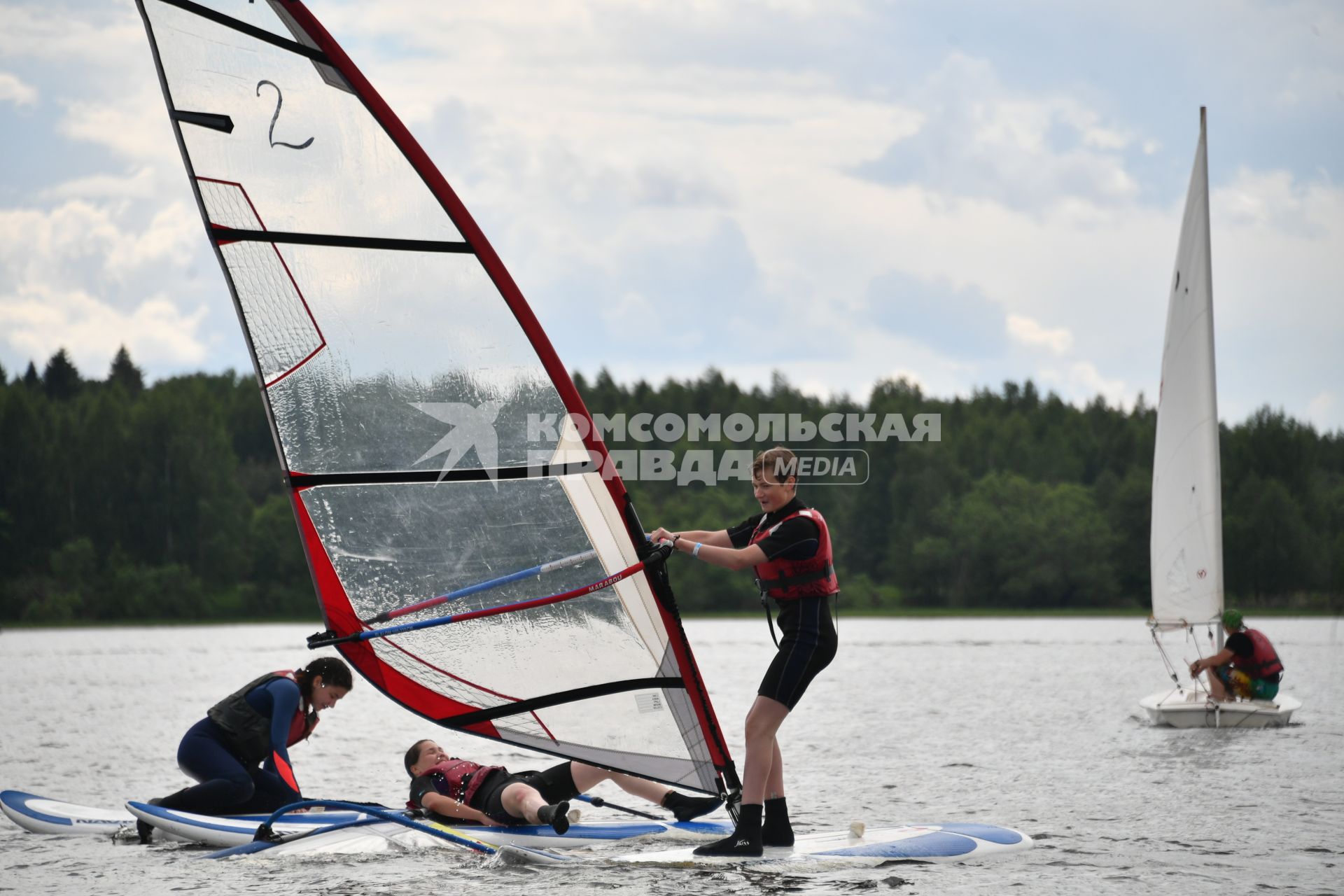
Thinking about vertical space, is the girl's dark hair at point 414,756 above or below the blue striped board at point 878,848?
above

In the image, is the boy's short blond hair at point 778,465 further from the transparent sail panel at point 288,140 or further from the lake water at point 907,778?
the lake water at point 907,778

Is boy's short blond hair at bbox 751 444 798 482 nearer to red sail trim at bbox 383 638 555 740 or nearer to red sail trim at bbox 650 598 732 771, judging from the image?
red sail trim at bbox 650 598 732 771

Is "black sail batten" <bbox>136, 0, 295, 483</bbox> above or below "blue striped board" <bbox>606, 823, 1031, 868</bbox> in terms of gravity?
above

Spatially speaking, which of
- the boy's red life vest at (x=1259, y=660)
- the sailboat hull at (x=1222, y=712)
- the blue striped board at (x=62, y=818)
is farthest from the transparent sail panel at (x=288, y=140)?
the boy's red life vest at (x=1259, y=660)

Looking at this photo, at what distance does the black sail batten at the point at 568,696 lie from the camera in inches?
252

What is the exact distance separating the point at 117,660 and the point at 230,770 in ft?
90.5

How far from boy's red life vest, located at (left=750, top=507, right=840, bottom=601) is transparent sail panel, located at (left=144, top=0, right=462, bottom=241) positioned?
74.9 inches

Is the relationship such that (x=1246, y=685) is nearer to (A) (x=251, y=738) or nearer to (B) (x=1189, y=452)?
(B) (x=1189, y=452)

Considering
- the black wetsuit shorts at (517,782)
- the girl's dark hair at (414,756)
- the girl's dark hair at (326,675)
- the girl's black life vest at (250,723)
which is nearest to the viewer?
the black wetsuit shorts at (517,782)

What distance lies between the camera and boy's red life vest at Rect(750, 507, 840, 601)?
6137 mm

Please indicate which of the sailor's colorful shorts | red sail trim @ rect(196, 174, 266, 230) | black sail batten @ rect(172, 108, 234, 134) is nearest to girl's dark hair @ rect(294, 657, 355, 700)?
red sail trim @ rect(196, 174, 266, 230)

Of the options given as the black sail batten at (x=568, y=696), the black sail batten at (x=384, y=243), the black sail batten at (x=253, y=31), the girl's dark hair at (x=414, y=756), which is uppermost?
the black sail batten at (x=253, y=31)

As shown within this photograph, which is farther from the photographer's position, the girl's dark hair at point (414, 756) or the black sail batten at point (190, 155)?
the girl's dark hair at point (414, 756)

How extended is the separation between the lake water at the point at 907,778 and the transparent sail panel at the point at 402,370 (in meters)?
1.98
